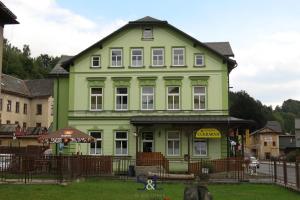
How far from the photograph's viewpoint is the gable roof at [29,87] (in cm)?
7194

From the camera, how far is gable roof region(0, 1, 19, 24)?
1930 centimetres

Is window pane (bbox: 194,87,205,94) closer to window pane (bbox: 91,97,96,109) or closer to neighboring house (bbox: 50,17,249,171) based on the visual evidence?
neighboring house (bbox: 50,17,249,171)

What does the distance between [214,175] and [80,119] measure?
43.8ft

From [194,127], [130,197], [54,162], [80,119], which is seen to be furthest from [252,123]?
[130,197]

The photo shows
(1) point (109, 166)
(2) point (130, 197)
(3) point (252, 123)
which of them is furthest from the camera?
(3) point (252, 123)

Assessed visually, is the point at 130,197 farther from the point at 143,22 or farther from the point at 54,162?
the point at 143,22

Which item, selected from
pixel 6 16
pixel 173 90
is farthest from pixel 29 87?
pixel 6 16

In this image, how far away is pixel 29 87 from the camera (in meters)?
77.8

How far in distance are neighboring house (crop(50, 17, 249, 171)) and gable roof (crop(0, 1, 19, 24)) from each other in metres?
16.9

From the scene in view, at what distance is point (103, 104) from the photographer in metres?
38.0

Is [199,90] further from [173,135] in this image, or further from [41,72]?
[41,72]

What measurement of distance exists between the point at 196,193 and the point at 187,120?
90.4 ft

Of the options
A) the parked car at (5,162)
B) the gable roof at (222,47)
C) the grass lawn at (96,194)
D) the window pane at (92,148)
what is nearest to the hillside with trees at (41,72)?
the gable roof at (222,47)

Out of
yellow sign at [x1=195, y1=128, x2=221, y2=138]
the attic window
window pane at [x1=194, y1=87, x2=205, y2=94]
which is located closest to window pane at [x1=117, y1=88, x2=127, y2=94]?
the attic window
